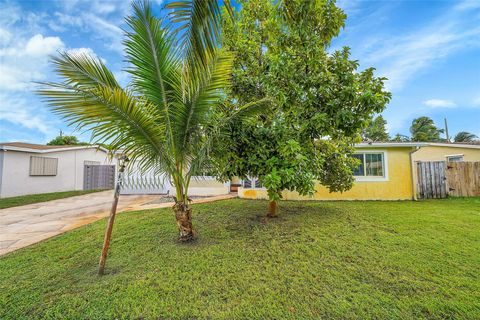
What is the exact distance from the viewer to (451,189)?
11.8m

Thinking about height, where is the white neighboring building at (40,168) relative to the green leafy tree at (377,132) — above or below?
below

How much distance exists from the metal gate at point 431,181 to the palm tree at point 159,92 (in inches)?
467

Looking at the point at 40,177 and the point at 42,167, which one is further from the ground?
the point at 42,167

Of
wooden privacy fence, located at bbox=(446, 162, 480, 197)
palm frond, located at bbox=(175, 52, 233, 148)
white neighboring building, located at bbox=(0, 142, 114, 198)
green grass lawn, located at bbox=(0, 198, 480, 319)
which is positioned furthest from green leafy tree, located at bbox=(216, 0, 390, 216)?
white neighboring building, located at bbox=(0, 142, 114, 198)

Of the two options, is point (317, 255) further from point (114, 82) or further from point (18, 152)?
point (18, 152)

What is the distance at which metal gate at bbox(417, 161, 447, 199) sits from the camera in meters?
11.7

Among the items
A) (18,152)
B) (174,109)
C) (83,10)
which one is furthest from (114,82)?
(18,152)

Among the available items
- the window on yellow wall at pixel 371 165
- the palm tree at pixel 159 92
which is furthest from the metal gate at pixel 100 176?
the window on yellow wall at pixel 371 165

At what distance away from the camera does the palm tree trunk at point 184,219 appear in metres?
4.78

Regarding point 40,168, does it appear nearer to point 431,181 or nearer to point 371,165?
point 371,165

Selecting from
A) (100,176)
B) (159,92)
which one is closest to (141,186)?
(100,176)

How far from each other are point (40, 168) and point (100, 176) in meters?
4.03

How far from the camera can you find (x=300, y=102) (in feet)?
17.0

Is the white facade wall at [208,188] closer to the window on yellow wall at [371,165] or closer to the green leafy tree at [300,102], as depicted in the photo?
the window on yellow wall at [371,165]
